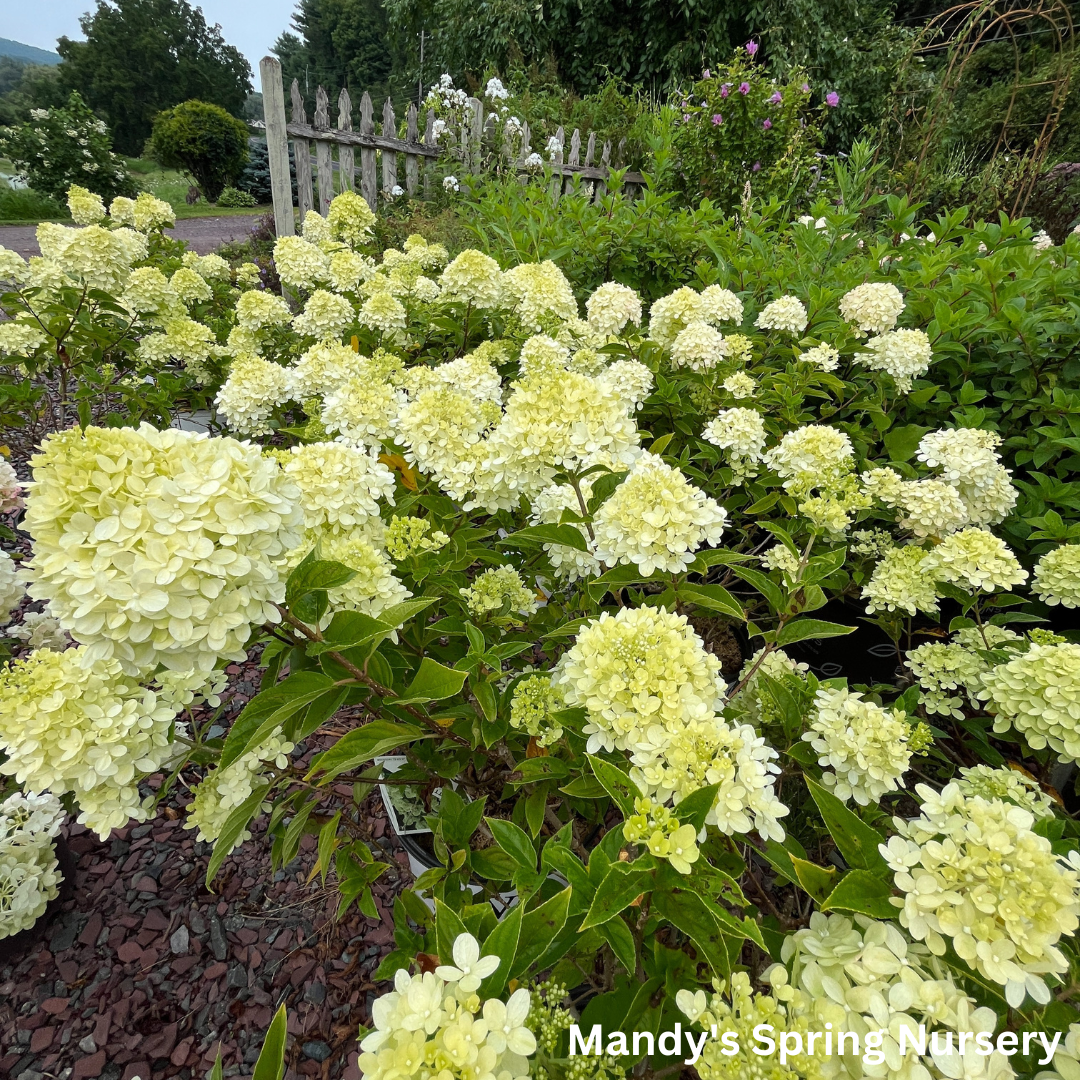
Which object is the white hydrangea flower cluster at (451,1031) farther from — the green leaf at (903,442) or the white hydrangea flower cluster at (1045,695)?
the green leaf at (903,442)

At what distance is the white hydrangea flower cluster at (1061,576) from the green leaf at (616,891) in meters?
1.43

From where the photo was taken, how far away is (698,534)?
1.24 meters

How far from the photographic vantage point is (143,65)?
34.3m

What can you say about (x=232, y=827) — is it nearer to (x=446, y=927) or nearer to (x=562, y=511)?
(x=446, y=927)

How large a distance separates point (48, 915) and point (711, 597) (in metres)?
2.36

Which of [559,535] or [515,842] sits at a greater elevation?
[559,535]

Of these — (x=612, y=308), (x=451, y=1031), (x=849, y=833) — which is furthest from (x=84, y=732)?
(x=612, y=308)

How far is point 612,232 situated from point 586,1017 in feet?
11.0

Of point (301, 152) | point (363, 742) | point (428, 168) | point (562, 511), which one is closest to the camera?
point (363, 742)

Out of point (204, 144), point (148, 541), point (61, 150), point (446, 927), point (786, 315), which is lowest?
point (446, 927)

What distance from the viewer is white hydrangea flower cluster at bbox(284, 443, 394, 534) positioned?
1221mm

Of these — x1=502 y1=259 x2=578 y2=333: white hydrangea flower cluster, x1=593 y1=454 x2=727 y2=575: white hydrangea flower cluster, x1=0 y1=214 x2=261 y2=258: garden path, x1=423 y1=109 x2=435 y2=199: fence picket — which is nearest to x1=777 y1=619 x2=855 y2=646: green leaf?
x1=593 y1=454 x2=727 y2=575: white hydrangea flower cluster

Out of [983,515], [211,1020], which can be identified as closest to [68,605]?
[211,1020]

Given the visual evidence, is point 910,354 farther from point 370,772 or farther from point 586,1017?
point 370,772
